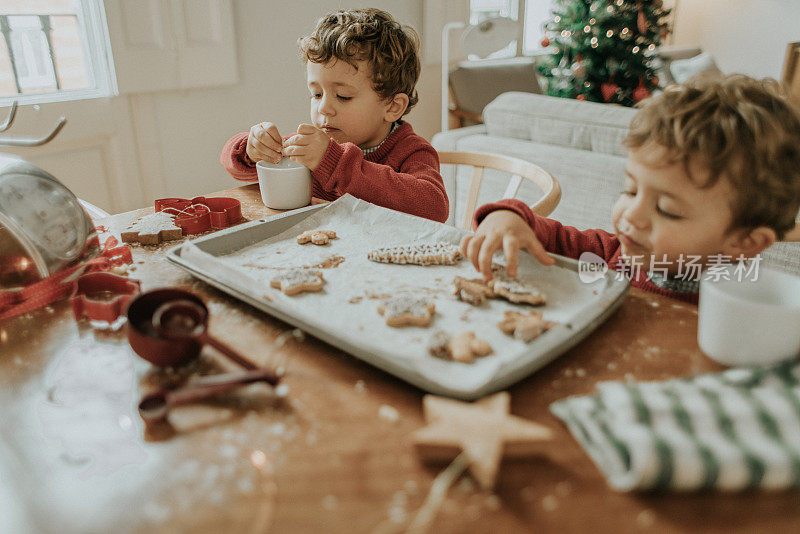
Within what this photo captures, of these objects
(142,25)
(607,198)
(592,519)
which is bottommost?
(607,198)

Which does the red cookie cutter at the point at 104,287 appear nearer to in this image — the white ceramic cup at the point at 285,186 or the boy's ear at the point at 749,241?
the white ceramic cup at the point at 285,186

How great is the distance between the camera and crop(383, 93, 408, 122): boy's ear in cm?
151

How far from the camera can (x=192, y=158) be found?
258 centimetres

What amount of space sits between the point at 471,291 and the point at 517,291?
6 centimetres

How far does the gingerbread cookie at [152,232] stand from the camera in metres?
0.99

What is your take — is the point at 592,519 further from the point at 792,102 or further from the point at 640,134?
the point at 792,102

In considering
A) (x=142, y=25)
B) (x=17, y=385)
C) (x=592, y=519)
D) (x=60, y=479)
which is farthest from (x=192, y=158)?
(x=592, y=519)

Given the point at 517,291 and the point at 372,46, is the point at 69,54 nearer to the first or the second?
the point at 372,46

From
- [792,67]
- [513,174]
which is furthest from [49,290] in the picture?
[792,67]

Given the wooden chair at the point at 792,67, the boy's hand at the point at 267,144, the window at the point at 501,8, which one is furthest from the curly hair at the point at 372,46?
the wooden chair at the point at 792,67

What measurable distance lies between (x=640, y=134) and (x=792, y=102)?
9.5 inches

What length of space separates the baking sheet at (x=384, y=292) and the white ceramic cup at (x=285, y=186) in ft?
0.38

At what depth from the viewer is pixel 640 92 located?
14.1 ft

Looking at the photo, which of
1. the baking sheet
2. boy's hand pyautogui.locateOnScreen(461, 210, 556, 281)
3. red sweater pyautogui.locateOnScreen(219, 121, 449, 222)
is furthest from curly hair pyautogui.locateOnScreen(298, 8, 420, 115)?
boy's hand pyautogui.locateOnScreen(461, 210, 556, 281)
